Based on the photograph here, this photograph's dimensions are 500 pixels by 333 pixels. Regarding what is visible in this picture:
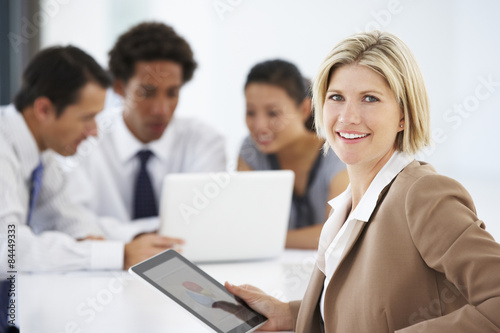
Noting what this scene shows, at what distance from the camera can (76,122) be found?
310cm

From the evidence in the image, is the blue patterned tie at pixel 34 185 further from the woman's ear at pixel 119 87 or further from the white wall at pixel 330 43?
the white wall at pixel 330 43

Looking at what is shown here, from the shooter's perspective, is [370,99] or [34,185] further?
[34,185]

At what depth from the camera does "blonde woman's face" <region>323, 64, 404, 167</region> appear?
1188mm

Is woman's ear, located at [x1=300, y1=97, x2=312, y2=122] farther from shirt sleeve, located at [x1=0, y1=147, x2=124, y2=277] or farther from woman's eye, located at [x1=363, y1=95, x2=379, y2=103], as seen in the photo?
woman's eye, located at [x1=363, y1=95, x2=379, y2=103]

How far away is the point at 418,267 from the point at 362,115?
32cm

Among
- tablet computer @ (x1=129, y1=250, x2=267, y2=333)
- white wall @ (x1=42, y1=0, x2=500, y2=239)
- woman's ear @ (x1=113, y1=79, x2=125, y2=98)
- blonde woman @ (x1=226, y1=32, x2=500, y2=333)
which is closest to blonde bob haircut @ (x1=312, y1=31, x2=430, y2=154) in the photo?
blonde woman @ (x1=226, y1=32, x2=500, y2=333)

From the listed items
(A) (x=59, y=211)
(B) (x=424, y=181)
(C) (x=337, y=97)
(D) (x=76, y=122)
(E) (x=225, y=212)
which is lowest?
(A) (x=59, y=211)

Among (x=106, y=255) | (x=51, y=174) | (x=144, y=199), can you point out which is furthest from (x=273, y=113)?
(x=106, y=255)

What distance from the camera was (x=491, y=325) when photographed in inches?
39.0

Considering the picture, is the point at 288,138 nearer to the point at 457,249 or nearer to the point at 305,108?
the point at 305,108

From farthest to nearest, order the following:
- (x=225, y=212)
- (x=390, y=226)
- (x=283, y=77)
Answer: (x=283, y=77), (x=225, y=212), (x=390, y=226)

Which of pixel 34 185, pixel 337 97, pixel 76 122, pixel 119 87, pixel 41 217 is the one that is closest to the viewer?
pixel 337 97

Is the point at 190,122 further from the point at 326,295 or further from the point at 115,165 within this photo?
the point at 326,295

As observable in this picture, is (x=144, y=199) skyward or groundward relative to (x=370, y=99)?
groundward
